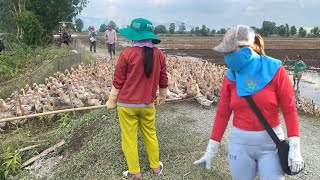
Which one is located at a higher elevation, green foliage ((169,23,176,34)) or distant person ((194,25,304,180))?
distant person ((194,25,304,180))

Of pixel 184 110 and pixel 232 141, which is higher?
pixel 232 141

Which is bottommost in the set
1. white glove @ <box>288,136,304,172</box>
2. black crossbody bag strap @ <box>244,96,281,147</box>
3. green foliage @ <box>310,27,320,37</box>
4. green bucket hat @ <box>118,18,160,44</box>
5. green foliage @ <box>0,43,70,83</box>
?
green foliage @ <box>0,43,70,83</box>

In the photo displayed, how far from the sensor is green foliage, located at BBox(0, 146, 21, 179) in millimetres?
5344

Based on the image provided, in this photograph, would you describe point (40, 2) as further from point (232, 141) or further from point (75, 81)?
point (232, 141)

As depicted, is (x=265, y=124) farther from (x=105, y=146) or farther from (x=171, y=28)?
(x=171, y=28)

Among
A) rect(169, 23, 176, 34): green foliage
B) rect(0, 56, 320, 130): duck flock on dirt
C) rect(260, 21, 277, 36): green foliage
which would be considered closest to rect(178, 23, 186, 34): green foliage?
rect(169, 23, 176, 34): green foliage

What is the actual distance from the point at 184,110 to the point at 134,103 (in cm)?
378

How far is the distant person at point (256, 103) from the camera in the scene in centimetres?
264

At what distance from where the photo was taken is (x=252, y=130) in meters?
2.74

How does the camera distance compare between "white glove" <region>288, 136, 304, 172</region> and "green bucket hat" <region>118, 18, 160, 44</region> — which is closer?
"white glove" <region>288, 136, 304, 172</region>

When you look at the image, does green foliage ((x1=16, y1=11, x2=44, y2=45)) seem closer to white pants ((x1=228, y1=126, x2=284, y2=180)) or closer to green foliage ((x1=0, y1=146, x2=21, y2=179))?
green foliage ((x1=0, y1=146, x2=21, y2=179))

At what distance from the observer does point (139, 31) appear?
150 inches

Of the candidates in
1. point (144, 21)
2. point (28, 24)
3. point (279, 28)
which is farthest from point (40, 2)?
point (279, 28)

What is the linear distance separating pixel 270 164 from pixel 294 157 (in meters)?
0.18
